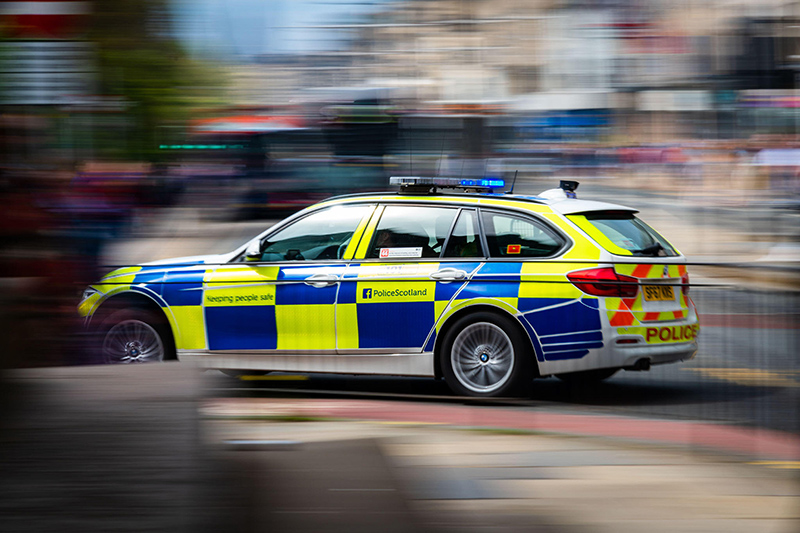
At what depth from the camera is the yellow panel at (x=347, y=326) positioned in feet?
19.6

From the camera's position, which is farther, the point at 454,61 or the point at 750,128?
the point at 750,128

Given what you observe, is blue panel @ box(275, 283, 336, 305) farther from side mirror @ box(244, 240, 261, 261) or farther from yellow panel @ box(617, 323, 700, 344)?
yellow panel @ box(617, 323, 700, 344)

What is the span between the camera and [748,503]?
3797 mm

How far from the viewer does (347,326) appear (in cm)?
600

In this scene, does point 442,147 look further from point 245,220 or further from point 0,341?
point 0,341

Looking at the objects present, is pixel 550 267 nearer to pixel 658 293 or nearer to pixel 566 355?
pixel 566 355

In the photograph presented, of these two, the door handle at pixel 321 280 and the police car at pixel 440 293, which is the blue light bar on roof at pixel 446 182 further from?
the door handle at pixel 321 280

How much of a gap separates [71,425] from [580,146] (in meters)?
4.49

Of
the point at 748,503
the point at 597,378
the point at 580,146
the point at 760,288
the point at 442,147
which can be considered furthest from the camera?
the point at 580,146

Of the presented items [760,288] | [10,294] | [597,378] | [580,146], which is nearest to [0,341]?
[10,294]

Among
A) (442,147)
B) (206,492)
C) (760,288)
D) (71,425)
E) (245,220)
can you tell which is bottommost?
(206,492)

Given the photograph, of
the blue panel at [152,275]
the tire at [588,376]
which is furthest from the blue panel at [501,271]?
the blue panel at [152,275]

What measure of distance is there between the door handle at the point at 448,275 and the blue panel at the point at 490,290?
0.08 metres

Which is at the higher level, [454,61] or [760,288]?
[454,61]
